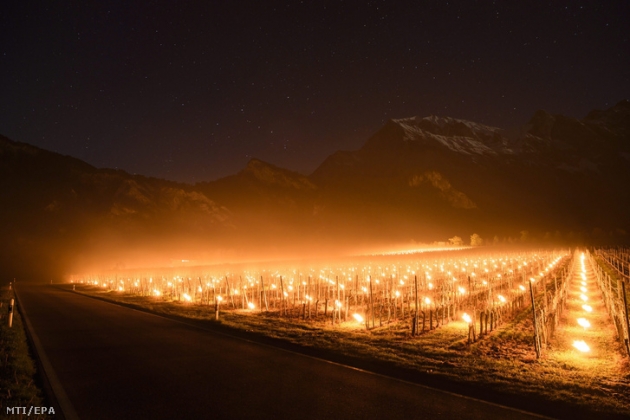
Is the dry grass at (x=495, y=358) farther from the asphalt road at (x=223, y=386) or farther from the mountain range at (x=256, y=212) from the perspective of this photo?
the mountain range at (x=256, y=212)

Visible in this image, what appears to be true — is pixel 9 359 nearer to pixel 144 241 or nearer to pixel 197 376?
pixel 197 376

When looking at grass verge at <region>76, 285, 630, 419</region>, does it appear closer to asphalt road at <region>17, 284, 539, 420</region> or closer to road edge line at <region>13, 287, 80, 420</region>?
asphalt road at <region>17, 284, 539, 420</region>

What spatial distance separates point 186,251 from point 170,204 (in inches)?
821

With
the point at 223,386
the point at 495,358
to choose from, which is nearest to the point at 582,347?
the point at 495,358

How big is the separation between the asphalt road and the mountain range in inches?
2903

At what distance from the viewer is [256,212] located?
421ft

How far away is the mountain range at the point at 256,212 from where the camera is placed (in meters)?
82.2

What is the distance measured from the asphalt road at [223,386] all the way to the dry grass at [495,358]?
121cm

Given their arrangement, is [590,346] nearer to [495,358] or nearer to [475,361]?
[495,358]

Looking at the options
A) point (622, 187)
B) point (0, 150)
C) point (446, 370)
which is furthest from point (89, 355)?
point (622, 187)

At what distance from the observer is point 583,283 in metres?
28.2

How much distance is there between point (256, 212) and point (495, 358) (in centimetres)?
12030

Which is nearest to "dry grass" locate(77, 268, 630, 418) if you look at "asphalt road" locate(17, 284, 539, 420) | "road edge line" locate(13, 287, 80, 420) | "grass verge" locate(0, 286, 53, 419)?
"asphalt road" locate(17, 284, 539, 420)

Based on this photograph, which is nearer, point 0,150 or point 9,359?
point 9,359
